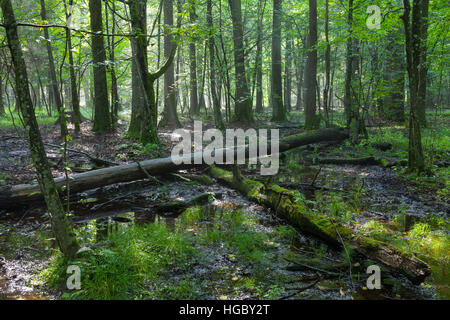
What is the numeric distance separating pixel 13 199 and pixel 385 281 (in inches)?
246

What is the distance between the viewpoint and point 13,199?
219 inches

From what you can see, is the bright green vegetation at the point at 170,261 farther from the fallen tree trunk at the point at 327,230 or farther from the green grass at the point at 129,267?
the fallen tree trunk at the point at 327,230

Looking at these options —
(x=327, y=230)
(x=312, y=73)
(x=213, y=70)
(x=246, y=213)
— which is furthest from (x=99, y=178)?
(x=312, y=73)

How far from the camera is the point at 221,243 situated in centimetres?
437

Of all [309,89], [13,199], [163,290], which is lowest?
[163,290]

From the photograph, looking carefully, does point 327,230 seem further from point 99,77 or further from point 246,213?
point 99,77

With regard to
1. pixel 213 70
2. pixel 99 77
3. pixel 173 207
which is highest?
pixel 213 70

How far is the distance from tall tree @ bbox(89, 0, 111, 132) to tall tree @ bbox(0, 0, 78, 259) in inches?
339

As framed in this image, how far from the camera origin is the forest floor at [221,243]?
3.23m

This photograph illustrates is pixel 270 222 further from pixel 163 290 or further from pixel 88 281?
pixel 88 281

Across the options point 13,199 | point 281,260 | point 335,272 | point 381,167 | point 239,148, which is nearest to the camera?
point 335,272

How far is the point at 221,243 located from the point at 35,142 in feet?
8.92

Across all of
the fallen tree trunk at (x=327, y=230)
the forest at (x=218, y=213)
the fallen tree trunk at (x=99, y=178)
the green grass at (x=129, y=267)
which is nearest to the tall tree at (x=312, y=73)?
the forest at (x=218, y=213)
